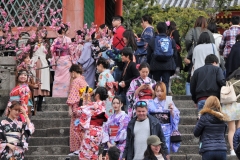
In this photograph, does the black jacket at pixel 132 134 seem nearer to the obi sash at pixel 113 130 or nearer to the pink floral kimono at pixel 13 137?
the obi sash at pixel 113 130

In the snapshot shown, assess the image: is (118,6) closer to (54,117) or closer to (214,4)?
(214,4)

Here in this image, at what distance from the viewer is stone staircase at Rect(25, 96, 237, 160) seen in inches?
650

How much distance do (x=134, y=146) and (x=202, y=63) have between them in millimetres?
4338

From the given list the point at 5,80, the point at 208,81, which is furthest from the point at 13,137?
the point at 208,81

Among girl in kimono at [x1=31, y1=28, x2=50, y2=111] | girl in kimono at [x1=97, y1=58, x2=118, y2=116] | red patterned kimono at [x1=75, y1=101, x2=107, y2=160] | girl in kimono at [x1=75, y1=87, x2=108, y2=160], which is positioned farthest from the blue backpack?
girl in kimono at [x1=31, y1=28, x2=50, y2=111]

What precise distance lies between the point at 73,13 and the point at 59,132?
4670 millimetres

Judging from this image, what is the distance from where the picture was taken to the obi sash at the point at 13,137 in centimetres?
1530

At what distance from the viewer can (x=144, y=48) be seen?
18.9 m

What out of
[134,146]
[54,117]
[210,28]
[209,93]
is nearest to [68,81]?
[54,117]

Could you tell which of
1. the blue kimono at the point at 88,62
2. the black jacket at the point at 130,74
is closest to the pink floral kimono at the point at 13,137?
the black jacket at the point at 130,74

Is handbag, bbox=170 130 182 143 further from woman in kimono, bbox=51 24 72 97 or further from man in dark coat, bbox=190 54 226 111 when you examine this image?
woman in kimono, bbox=51 24 72 97

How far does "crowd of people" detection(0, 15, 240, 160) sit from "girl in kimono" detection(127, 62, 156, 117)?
2cm

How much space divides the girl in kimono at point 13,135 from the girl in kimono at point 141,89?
6.30 feet

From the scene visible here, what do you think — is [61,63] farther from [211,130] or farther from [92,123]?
[211,130]
